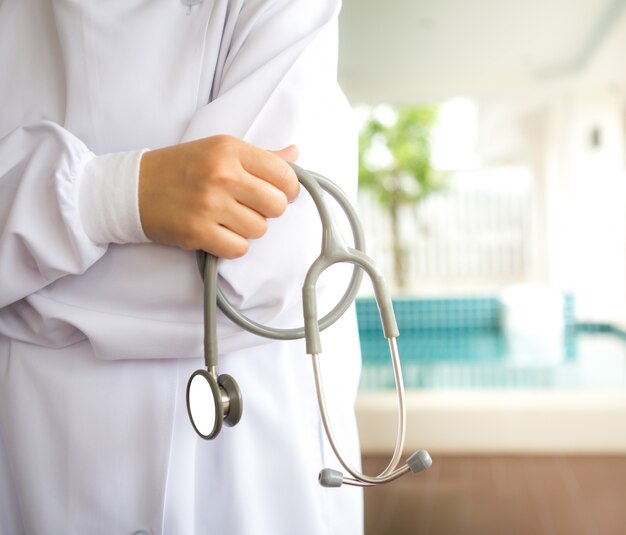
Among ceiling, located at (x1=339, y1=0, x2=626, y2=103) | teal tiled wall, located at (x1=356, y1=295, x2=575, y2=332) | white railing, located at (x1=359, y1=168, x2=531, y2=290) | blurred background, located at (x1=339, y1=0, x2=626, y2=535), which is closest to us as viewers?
blurred background, located at (x1=339, y1=0, x2=626, y2=535)

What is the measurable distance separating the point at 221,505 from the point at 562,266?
268 inches

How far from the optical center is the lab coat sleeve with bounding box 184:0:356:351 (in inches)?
22.2

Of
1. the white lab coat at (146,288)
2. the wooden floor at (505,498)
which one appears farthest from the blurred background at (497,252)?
the white lab coat at (146,288)

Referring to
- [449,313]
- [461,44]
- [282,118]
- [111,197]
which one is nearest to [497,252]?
[449,313]

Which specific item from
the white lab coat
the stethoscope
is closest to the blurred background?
the white lab coat

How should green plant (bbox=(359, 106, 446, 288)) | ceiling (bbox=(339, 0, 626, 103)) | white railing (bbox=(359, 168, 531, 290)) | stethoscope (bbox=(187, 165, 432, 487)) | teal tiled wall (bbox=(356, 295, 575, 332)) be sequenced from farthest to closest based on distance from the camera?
white railing (bbox=(359, 168, 531, 290)) → green plant (bbox=(359, 106, 446, 288)) → teal tiled wall (bbox=(356, 295, 575, 332)) → ceiling (bbox=(339, 0, 626, 103)) → stethoscope (bbox=(187, 165, 432, 487))

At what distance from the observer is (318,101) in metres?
0.61

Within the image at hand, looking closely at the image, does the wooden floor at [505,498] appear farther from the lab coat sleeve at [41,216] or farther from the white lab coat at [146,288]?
the lab coat sleeve at [41,216]

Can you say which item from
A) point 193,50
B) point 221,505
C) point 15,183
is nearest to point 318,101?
point 193,50

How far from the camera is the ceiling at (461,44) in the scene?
4.39 m

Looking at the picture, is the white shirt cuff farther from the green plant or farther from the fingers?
the green plant

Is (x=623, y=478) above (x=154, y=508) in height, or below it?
below

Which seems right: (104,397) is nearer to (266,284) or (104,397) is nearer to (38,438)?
(38,438)

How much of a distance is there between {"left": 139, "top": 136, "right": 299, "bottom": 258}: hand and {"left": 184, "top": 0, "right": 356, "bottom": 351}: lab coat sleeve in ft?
0.12
